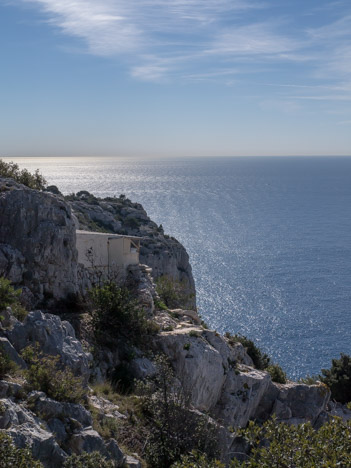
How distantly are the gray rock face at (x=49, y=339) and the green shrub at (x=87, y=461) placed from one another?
195 inches

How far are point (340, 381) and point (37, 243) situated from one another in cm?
2932

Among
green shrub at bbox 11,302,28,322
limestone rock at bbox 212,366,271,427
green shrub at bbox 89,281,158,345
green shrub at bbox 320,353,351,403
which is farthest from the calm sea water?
green shrub at bbox 11,302,28,322

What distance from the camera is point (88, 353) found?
19266 mm

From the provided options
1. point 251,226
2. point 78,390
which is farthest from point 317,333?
point 251,226

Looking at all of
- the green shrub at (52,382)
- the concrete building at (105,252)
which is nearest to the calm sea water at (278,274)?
the concrete building at (105,252)

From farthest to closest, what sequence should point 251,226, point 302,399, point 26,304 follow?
point 251,226
point 302,399
point 26,304

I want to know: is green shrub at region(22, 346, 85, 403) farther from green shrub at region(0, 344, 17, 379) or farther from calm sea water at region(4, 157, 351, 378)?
calm sea water at region(4, 157, 351, 378)

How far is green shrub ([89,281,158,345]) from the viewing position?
74.0ft

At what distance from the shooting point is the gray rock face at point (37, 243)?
22281mm

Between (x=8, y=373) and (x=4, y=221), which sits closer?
(x=8, y=373)

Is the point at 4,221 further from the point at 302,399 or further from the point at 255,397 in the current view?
the point at 302,399

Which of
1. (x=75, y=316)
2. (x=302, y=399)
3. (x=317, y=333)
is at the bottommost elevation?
(x=317, y=333)

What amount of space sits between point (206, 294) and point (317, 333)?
2110cm

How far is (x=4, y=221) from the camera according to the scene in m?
22.7
